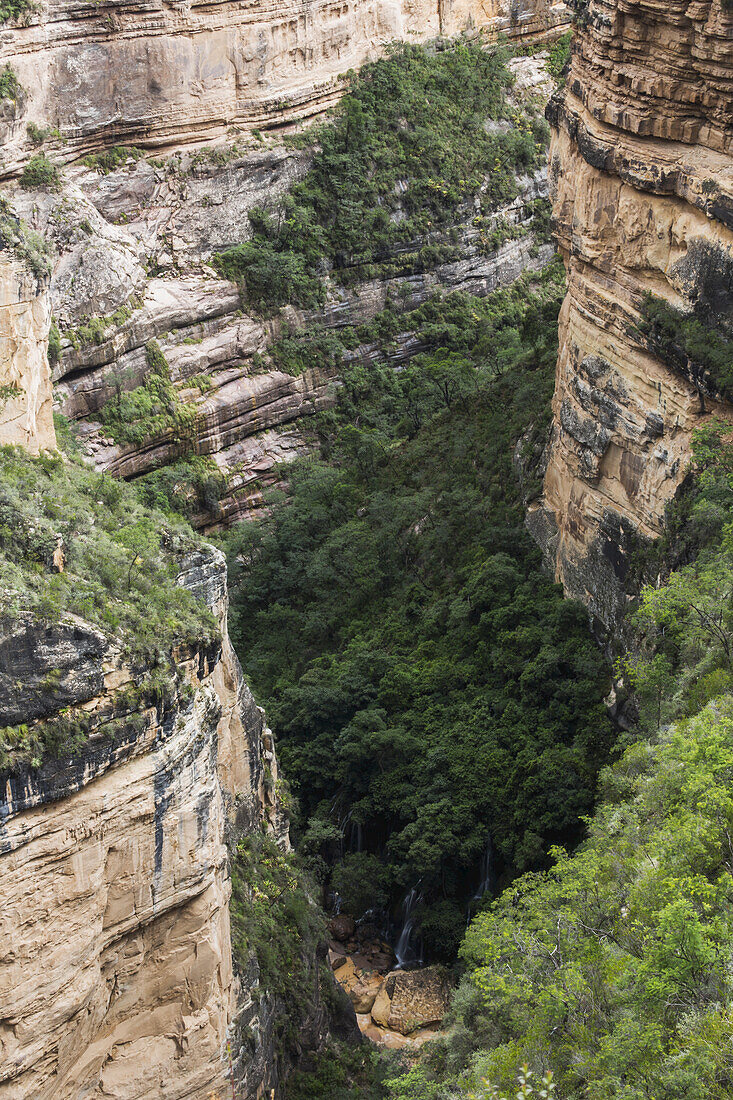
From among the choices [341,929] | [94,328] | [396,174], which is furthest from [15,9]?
[341,929]

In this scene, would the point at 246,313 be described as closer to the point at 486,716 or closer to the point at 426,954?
the point at 486,716

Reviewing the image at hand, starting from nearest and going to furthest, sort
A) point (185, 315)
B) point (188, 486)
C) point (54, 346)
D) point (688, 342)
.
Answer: point (688, 342) → point (54, 346) → point (188, 486) → point (185, 315)

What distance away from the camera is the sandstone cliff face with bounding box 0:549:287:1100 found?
13758 millimetres

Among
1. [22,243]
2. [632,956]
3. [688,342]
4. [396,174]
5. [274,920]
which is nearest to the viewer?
[632,956]

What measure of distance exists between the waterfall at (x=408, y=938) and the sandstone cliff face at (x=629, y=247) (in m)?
8.22

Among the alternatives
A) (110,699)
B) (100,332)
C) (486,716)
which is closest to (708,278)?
(486,716)

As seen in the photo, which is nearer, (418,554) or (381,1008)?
(381,1008)

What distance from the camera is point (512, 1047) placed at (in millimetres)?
14555

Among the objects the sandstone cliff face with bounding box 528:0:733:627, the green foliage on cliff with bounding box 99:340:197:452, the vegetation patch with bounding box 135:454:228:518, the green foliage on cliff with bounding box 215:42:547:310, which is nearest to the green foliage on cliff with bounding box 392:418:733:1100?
the sandstone cliff face with bounding box 528:0:733:627

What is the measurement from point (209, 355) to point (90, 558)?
30642 millimetres

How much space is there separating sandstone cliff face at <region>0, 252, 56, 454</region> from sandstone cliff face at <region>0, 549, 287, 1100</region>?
139 inches

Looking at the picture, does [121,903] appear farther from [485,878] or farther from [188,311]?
[188,311]

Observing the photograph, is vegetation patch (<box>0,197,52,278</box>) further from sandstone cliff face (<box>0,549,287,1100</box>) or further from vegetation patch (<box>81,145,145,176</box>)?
vegetation patch (<box>81,145,145,176</box>)

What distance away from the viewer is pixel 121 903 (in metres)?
15.2
